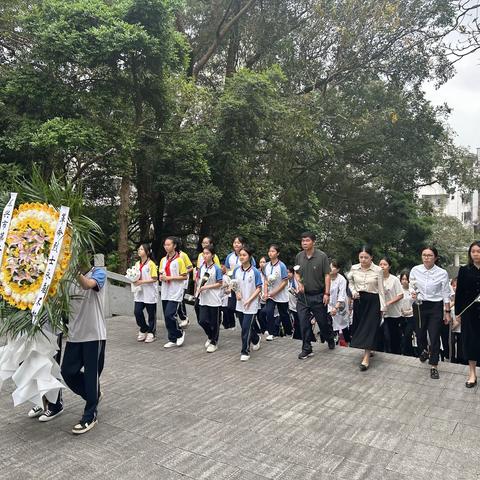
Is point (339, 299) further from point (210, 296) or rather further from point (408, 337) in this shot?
point (210, 296)

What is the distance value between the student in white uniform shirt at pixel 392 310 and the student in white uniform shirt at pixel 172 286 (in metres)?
3.13

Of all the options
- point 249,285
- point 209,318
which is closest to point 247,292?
point 249,285

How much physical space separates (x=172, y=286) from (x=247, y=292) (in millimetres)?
1394

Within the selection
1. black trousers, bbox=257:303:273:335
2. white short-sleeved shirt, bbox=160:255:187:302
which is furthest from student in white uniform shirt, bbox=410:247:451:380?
white short-sleeved shirt, bbox=160:255:187:302

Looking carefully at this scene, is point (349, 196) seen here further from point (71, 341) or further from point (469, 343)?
point (71, 341)

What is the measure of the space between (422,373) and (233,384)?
2.45 meters

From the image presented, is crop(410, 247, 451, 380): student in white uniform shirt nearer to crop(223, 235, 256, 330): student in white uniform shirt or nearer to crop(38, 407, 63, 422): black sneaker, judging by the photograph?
crop(223, 235, 256, 330): student in white uniform shirt

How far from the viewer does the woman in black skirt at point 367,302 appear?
6113 mm

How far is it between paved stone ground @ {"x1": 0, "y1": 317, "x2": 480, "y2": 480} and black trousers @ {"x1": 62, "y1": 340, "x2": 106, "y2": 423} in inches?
12.5

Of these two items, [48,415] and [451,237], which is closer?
[48,415]

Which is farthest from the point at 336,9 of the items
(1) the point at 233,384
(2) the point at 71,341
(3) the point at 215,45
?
(2) the point at 71,341

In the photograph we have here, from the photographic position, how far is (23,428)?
425cm

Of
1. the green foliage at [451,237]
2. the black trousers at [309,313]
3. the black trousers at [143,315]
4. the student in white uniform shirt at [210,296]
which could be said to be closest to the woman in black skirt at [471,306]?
the black trousers at [309,313]

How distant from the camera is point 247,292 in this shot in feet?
21.8
